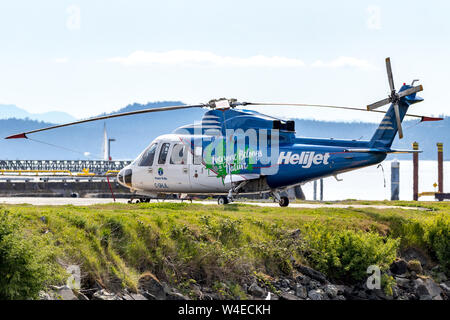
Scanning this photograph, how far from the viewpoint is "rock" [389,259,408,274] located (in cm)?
2183

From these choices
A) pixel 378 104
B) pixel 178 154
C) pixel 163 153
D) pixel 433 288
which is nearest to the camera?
pixel 433 288

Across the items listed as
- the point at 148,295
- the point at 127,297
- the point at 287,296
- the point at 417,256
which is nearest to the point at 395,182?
the point at 417,256

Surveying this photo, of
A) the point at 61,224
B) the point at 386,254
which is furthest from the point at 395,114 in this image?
the point at 61,224

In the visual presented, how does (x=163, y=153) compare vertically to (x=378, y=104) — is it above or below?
below

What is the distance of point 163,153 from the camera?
2955 cm

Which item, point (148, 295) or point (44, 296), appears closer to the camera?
point (44, 296)

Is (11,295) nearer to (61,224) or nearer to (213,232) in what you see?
(61,224)

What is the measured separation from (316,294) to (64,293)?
7.58 metres

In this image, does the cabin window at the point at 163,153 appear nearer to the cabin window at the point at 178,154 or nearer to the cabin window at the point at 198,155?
the cabin window at the point at 178,154

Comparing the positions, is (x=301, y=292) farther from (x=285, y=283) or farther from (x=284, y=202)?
(x=284, y=202)

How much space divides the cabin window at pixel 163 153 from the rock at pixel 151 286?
12.6 metres

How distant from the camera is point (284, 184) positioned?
89.0 feet

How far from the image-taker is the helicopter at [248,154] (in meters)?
25.9

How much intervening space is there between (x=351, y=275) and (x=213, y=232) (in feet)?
15.0
